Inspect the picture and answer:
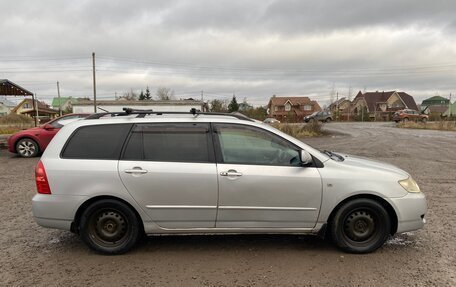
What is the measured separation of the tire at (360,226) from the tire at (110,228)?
2.36 metres

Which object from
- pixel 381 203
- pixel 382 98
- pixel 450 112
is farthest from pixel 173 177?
pixel 382 98

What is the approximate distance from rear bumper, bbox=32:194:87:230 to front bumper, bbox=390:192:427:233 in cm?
363

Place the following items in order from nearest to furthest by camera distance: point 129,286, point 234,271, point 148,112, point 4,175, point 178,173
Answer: point 129,286
point 234,271
point 178,173
point 148,112
point 4,175

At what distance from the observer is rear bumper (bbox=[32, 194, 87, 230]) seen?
3934mm

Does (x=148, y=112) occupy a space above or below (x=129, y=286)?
above

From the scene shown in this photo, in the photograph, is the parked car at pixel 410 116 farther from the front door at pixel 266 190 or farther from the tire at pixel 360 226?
the front door at pixel 266 190

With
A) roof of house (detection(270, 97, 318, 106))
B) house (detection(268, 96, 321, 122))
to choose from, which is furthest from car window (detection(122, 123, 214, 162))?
roof of house (detection(270, 97, 318, 106))

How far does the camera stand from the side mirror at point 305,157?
3.91 meters

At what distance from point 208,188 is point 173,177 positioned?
0.42 metres

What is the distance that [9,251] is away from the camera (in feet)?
13.5

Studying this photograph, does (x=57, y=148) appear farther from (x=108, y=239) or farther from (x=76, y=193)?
(x=108, y=239)

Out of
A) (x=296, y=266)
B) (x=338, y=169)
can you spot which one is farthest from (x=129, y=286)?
(x=338, y=169)

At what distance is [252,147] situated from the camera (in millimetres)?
4121

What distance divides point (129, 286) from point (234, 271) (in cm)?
107
